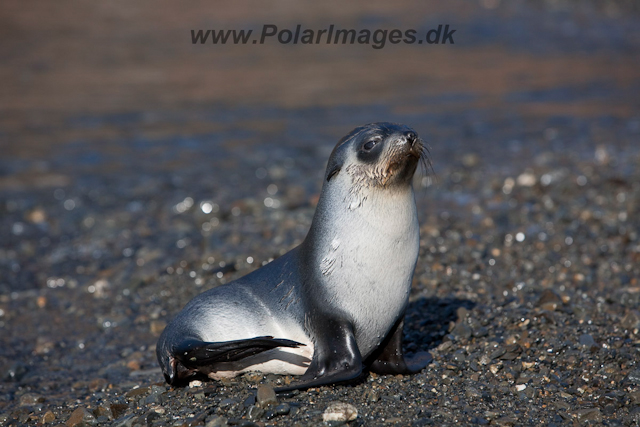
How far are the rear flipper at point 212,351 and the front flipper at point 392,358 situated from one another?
513 millimetres

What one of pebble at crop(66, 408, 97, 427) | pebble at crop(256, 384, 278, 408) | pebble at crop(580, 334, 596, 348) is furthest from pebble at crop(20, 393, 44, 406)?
pebble at crop(580, 334, 596, 348)

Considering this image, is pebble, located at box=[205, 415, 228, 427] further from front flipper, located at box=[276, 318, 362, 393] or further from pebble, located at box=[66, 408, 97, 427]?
pebble, located at box=[66, 408, 97, 427]

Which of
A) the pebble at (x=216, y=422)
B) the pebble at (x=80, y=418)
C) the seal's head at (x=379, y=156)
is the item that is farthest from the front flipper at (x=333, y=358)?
the pebble at (x=80, y=418)

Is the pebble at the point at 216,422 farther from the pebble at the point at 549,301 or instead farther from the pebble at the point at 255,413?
the pebble at the point at 549,301

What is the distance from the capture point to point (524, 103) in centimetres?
1502

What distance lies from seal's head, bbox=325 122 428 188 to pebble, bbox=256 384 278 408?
49.5 inches

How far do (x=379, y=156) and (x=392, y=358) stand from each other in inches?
47.9

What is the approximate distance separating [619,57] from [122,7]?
1590cm

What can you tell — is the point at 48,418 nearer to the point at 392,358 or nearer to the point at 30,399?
the point at 30,399

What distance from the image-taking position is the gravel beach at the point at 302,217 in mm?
4422

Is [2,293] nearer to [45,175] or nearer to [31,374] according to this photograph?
[31,374]

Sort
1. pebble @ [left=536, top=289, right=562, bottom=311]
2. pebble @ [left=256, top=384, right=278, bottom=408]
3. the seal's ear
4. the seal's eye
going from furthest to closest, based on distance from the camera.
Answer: pebble @ [left=536, top=289, right=562, bottom=311] < the seal's ear < the seal's eye < pebble @ [left=256, top=384, right=278, bottom=408]

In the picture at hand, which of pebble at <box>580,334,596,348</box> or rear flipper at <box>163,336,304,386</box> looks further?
pebble at <box>580,334,596,348</box>

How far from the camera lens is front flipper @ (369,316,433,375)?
450cm
